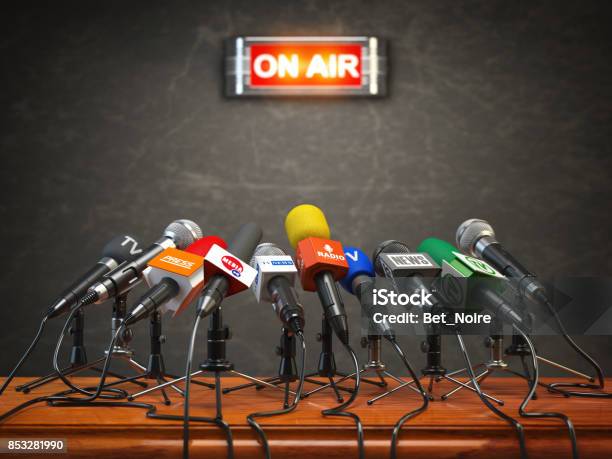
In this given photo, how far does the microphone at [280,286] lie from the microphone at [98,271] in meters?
0.30

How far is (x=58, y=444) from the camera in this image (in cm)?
97

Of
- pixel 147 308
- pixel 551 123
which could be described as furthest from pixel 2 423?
pixel 551 123

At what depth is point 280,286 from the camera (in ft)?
3.90

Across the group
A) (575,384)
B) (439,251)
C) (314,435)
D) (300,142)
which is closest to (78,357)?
(314,435)

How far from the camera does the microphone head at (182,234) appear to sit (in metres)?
1.45

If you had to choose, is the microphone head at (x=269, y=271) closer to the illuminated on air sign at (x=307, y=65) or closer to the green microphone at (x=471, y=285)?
the green microphone at (x=471, y=285)

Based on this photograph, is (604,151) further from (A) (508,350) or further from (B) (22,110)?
(B) (22,110)

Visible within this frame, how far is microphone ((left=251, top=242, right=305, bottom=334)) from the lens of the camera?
3.62 ft

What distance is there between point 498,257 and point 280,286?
1.47 ft

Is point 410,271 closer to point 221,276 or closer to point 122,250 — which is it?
point 221,276

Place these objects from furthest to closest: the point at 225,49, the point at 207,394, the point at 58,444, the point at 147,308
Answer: the point at 225,49 < the point at 207,394 < the point at 147,308 < the point at 58,444

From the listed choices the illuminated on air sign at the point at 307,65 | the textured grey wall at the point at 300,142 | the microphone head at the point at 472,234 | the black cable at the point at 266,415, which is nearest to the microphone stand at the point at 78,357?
the black cable at the point at 266,415

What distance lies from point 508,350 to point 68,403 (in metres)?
0.81

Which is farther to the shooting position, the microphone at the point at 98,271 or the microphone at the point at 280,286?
the microphone at the point at 98,271
